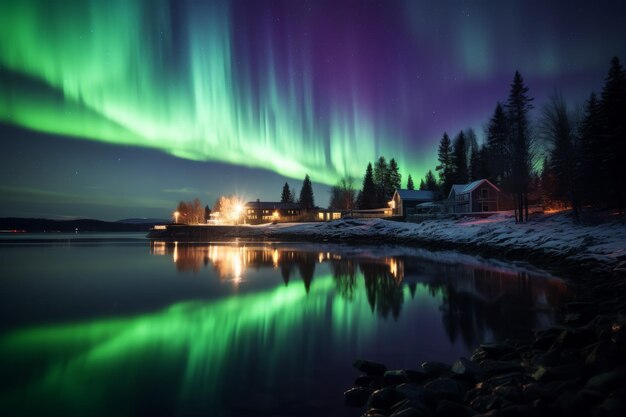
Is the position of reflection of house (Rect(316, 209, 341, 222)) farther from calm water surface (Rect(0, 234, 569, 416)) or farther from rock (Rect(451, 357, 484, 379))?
rock (Rect(451, 357, 484, 379))

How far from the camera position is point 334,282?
848 inches

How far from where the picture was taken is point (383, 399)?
247 inches

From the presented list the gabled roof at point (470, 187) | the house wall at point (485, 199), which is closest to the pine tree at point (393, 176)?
the gabled roof at point (470, 187)

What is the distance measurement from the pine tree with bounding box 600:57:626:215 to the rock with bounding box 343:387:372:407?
3394 cm

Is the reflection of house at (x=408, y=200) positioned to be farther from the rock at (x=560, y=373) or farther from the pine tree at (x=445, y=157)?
the rock at (x=560, y=373)

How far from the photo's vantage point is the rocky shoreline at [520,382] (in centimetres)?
507

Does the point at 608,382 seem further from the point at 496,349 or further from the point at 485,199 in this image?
the point at 485,199

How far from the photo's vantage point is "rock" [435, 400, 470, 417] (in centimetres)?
538

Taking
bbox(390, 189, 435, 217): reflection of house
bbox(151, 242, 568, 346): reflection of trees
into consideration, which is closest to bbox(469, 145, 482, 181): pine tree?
bbox(390, 189, 435, 217): reflection of house

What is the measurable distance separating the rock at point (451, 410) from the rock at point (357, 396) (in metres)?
1.66

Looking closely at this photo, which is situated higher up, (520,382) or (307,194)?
(307,194)

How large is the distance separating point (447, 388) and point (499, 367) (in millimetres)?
1614

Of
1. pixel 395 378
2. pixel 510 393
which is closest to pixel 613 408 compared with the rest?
pixel 510 393

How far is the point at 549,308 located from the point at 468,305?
2893 millimetres
